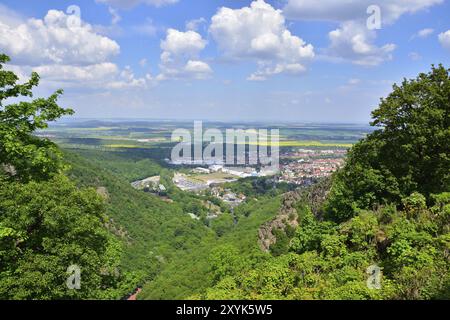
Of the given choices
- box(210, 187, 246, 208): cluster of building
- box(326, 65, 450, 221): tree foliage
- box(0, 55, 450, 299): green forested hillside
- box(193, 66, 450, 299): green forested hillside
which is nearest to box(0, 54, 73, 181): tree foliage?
box(0, 55, 450, 299): green forested hillside

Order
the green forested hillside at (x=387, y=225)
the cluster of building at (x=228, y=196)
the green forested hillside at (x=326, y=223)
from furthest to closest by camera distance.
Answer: the cluster of building at (x=228, y=196) → the green forested hillside at (x=326, y=223) → the green forested hillside at (x=387, y=225)

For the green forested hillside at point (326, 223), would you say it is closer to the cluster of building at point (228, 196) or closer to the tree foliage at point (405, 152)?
the tree foliage at point (405, 152)

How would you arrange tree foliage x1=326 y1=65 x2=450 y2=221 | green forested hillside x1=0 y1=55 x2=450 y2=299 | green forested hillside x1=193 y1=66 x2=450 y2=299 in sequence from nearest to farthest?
green forested hillside x1=193 y1=66 x2=450 y2=299, green forested hillside x1=0 y1=55 x2=450 y2=299, tree foliage x1=326 y1=65 x2=450 y2=221

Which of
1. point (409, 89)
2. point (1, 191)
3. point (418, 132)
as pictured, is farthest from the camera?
point (409, 89)

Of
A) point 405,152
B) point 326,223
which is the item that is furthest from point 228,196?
point 405,152

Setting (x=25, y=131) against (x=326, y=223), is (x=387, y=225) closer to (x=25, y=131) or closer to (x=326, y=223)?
(x=326, y=223)

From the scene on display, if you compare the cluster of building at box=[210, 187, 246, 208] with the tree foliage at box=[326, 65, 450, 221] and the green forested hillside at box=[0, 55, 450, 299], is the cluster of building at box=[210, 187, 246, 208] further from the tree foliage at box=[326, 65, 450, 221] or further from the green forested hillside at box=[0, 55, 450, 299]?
the green forested hillside at box=[0, 55, 450, 299]

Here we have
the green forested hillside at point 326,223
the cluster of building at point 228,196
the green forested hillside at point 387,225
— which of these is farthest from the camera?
the cluster of building at point 228,196

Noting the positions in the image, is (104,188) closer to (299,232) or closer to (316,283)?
(299,232)

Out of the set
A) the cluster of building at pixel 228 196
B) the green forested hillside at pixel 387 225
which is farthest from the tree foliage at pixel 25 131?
the cluster of building at pixel 228 196

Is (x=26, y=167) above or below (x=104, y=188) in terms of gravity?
above
